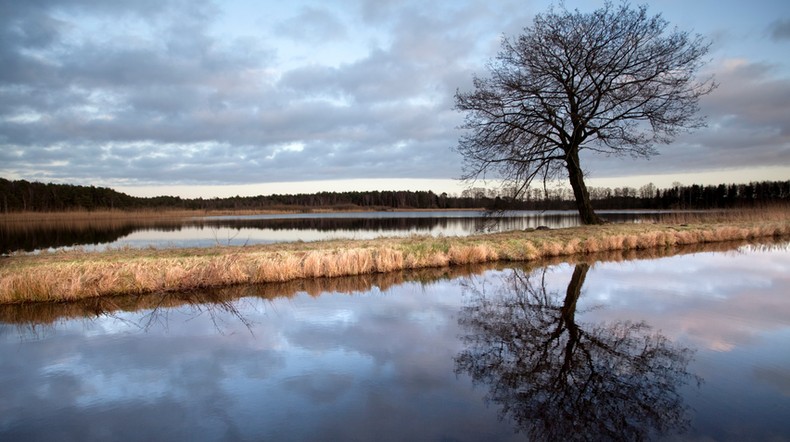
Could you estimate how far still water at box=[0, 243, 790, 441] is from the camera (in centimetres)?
400

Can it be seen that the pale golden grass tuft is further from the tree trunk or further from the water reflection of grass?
the tree trunk

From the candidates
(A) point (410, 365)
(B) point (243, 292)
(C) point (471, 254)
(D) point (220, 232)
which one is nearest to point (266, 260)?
(B) point (243, 292)

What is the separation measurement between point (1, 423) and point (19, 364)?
6.63ft

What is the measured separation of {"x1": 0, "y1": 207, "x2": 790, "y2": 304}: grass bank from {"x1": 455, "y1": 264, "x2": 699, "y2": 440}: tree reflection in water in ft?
16.7

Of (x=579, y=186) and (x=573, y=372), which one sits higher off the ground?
(x=579, y=186)

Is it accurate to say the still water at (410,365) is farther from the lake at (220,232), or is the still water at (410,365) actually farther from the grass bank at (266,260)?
the lake at (220,232)

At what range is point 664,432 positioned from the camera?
371cm

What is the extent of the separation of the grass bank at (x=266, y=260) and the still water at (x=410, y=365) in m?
0.74

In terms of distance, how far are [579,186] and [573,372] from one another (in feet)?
48.8

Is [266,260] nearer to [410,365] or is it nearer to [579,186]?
[410,365]

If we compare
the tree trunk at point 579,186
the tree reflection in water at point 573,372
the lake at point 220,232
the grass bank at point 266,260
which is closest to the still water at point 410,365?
the tree reflection in water at point 573,372

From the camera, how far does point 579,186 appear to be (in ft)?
60.2

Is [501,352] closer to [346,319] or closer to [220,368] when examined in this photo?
[346,319]

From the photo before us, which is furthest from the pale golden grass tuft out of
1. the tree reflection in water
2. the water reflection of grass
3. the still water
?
the tree reflection in water
